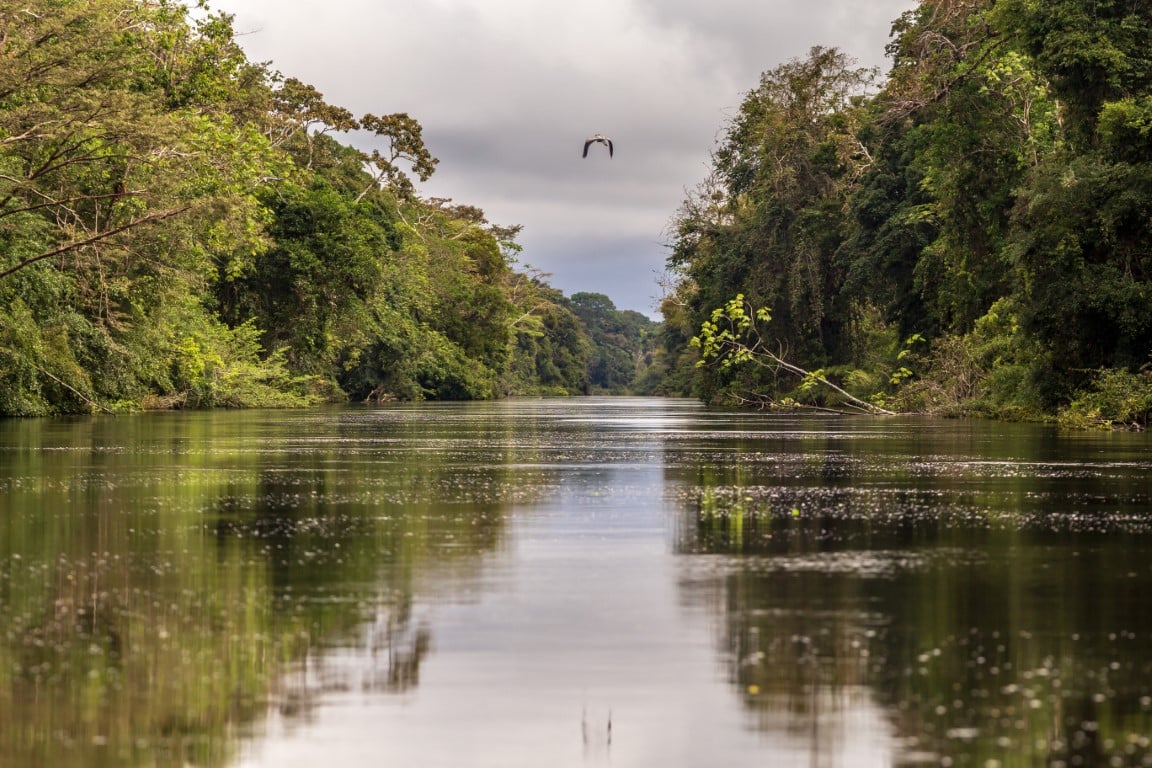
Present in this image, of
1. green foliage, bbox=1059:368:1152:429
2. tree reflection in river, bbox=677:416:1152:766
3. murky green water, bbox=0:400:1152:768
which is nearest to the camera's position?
murky green water, bbox=0:400:1152:768

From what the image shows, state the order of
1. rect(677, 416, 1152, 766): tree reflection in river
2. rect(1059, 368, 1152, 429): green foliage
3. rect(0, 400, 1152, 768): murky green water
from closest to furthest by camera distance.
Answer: rect(0, 400, 1152, 768): murky green water → rect(677, 416, 1152, 766): tree reflection in river → rect(1059, 368, 1152, 429): green foliage

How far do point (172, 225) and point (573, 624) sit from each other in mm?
29488

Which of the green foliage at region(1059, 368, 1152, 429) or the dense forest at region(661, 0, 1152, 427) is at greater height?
the dense forest at region(661, 0, 1152, 427)

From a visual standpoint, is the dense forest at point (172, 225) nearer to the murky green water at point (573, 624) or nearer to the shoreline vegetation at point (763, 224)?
the shoreline vegetation at point (763, 224)

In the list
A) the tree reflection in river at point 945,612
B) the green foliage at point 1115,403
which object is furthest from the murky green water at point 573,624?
the green foliage at point 1115,403

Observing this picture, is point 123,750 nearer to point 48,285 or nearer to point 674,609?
point 674,609

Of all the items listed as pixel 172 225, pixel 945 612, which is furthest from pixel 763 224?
pixel 945 612

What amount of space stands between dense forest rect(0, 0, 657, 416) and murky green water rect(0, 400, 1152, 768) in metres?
17.9

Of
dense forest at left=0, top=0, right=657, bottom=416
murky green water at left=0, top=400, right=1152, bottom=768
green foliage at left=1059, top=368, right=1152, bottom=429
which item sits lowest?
murky green water at left=0, top=400, right=1152, bottom=768

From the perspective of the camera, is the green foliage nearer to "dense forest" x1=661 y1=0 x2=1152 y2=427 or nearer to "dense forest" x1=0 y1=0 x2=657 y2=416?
"dense forest" x1=661 y1=0 x2=1152 y2=427

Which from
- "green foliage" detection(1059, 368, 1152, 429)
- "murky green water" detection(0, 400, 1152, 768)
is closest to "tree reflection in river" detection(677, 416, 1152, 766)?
"murky green water" detection(0, 400, 1152, 768)

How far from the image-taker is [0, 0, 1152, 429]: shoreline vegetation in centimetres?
3027

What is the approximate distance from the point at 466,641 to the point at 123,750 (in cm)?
190

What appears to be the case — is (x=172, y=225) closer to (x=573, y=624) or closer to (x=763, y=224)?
(x=573, y=624)
